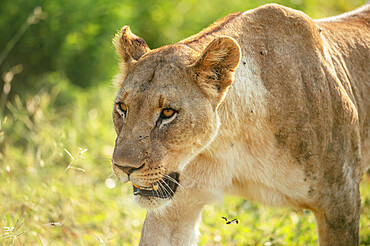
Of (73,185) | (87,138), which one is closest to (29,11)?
(87,138)

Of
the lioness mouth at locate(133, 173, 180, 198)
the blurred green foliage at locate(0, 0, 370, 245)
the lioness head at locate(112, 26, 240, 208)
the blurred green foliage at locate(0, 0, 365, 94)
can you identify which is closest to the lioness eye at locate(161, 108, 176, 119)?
the lioness head at locate(112, 26, 240, 208)

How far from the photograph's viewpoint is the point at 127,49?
2996 mm

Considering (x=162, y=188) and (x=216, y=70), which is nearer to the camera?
(x=216, y=70)

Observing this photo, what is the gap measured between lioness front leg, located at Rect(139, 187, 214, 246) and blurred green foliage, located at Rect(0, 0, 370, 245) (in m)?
0.57

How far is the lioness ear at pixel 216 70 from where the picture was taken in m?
2.67

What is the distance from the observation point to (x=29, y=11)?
5.86m

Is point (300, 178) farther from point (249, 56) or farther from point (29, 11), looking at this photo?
point (29, 11)

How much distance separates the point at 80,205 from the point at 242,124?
173 centimetres

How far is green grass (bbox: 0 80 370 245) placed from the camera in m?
3.76

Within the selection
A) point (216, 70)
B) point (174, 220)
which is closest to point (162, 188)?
point (174, 220)

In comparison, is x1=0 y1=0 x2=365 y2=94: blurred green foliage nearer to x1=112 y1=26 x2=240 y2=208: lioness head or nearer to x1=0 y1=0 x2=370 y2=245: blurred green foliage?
x1=0 y1=0 x2=370 y2=245: blurred green foliage

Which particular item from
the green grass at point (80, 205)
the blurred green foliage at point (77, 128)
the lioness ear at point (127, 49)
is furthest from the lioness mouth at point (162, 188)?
the blurred green foliage at point (77, 128)

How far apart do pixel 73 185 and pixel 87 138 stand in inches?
42.1

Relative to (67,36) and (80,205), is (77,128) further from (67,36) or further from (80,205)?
(80,205)
